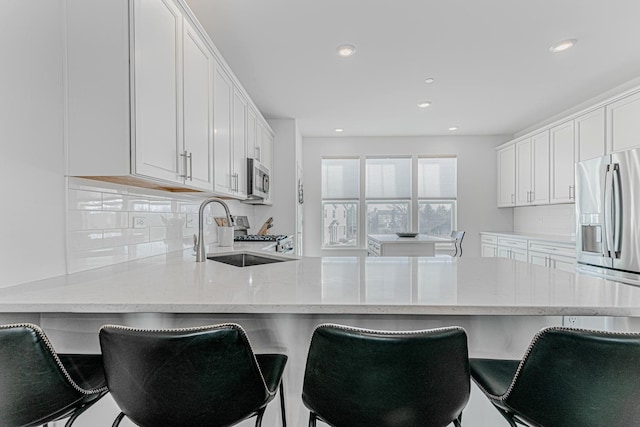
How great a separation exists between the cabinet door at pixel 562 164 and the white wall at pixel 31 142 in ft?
16.4

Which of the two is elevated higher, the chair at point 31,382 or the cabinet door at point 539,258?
the chair at point 31,382

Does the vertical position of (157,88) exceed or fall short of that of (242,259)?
it exceeds it

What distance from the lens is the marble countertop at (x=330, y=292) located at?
98cm

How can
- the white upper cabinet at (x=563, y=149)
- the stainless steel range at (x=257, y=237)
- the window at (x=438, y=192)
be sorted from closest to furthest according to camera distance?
the white upper cabinet at (x=563, y=149) → the stainless steel range at (x=257, y=237) → the window at (x=438, y=192)

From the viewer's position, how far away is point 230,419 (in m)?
0.88

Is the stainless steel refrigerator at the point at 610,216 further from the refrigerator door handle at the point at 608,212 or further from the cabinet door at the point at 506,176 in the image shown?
the cabinet door at the point at 506,176

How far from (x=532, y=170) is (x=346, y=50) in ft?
11.9

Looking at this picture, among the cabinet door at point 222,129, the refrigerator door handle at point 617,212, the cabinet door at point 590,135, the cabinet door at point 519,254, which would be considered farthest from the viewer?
the cabinet door at point 519,254

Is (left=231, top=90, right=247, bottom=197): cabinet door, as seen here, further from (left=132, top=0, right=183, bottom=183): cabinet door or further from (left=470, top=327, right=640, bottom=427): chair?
(left=470, top=327, right=640, bottom=427): chair

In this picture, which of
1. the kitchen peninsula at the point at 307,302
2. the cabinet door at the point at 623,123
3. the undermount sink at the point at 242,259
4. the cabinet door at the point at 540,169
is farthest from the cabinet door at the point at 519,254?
the undermount sink at the point at 242,259

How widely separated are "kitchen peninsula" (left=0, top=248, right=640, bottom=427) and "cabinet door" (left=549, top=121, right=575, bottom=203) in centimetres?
332

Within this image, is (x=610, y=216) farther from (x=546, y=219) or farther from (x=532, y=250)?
(x=546, y=219)

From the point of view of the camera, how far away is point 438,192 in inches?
236

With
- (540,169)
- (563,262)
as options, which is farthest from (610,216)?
(540,169)
